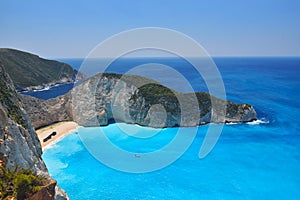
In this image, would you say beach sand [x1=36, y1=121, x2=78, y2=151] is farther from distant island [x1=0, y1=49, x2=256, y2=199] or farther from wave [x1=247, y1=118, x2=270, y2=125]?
wave [x1=247, y1=118, x2=270, y2=125]

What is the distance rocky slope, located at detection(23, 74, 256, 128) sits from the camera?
3953cm

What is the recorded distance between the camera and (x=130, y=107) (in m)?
41.1

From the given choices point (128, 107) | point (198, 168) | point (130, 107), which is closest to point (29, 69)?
point (128, 107)

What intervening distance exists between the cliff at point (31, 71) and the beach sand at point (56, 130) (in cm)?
4630

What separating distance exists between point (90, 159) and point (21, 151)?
12.9 metres

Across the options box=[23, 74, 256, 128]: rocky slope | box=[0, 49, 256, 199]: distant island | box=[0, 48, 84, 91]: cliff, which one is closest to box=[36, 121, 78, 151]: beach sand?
box=[0, 49, 256, 199]: distant island

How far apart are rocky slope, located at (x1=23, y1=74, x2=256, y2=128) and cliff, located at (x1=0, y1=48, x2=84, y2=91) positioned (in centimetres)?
4468

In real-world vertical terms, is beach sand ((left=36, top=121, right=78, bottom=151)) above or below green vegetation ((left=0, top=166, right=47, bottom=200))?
below

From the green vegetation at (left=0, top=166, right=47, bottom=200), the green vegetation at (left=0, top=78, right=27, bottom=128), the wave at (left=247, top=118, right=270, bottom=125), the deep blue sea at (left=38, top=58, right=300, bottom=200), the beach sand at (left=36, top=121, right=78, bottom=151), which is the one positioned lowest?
the beach sand at (left=36, top=121, right=78, bottom=151)

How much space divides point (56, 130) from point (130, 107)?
477 inches

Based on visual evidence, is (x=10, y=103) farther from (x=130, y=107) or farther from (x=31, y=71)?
(x=31, y=71)

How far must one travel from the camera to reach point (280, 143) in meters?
33.3

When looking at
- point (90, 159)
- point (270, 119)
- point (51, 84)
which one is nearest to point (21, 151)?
point (90, 159)

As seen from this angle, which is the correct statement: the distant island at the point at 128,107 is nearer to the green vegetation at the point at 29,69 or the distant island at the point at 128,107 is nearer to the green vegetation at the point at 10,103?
the green vegetation at the point at 10,103
